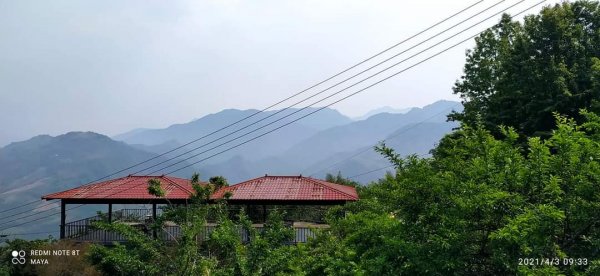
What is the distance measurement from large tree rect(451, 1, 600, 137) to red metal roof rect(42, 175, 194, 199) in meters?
13.0

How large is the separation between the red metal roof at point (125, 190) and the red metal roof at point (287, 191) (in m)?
2.09

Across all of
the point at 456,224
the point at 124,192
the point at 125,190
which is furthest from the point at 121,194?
the point at 456,224

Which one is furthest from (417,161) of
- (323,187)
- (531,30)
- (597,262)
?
(531,30)

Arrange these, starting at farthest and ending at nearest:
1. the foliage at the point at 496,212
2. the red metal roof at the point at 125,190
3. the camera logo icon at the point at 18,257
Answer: the red metal roof at the point at 125,190
the camera logo icon at the point at 18,257
the foliage at the point at 496,212

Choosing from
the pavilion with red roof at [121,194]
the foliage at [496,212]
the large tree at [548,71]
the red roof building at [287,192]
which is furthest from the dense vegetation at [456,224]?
the large tree at [548,71]

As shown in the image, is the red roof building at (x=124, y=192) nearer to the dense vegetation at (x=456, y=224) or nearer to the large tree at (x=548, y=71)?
the dense vegetation at (x=456, y=224)

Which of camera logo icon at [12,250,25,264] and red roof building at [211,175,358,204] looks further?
red roof building at [211,175,358,204]

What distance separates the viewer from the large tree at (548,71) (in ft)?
59.2

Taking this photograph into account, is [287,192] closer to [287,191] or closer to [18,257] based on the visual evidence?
[287,191]

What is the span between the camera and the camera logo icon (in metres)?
17.2

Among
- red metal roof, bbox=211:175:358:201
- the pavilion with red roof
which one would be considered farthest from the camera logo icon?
red metal roof, bbox=211:175:358:201

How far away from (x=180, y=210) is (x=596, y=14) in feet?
64.7

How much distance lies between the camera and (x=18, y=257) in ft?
57.4

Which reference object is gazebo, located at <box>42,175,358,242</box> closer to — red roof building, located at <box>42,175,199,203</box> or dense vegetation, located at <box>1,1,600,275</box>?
red roof building, located at <box>42,175,199,203</box>
